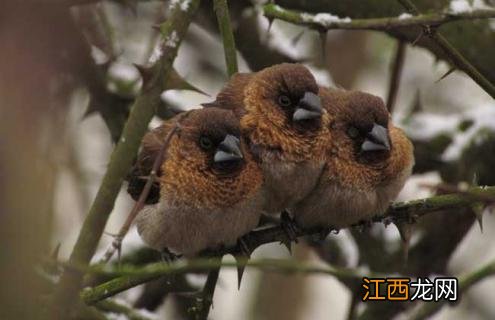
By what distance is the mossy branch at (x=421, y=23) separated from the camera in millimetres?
3289

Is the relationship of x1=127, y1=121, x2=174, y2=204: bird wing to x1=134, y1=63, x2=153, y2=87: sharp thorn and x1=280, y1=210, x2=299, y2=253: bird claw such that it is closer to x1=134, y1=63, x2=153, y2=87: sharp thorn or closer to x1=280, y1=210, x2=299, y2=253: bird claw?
x1=280, y1=210, x2=299, y2=253: bird claw

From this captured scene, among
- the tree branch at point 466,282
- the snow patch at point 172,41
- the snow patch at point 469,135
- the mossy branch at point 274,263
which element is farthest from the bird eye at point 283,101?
the snow patch at point 469,135

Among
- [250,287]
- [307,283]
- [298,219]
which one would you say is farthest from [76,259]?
[250,287]

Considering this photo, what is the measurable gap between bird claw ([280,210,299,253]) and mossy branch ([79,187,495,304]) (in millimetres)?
18

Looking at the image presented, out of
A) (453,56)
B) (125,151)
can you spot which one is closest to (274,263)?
(125,151)

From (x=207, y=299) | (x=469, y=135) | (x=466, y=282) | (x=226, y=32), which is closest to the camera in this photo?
(x=466, y=282)

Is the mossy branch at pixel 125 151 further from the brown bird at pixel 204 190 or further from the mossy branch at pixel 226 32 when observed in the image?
the brown bird at pixel 204 190

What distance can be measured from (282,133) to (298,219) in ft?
1.28

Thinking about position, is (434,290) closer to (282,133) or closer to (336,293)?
(282,133)

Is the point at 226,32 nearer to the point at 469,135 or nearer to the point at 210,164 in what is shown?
the point at 210,164

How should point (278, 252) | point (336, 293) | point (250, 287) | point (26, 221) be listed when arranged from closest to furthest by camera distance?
point (26, 221) < point (278, 252) < point (250, 287) < point (336, 293)

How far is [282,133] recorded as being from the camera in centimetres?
420

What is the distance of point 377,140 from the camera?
417 centimetres

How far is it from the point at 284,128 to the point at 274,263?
1798 mm
